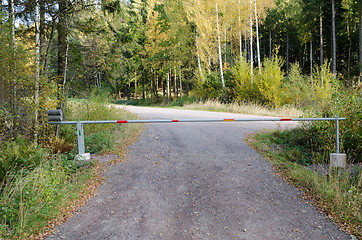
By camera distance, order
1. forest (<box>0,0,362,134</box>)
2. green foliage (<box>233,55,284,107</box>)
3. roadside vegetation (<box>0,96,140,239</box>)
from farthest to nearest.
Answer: green foliage (<box>233,55,284,107</box>), forest (<box>0,0,362,134</box>), roadside vegetation (<box>0,96,140,239</box>)

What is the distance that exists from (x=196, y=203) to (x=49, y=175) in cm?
316

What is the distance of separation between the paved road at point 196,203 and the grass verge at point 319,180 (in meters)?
0.26

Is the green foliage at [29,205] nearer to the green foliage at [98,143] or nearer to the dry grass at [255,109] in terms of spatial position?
the green foliage at [98,143]

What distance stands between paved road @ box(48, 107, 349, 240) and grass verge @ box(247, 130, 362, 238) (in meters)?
0.26

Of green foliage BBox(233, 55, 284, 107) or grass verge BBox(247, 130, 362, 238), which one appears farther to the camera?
green foliage BBox(233, 55, 284, 107)

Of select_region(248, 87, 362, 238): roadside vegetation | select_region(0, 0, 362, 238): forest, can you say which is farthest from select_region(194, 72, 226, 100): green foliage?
select_region(248, 87, 362, 238): roadside vegetation

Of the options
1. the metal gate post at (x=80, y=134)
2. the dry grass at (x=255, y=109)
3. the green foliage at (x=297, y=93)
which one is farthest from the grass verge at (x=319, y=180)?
the green foliage at (x=297, y=93)

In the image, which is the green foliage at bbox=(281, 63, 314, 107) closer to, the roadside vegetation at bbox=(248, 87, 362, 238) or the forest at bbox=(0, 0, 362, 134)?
the forest at bbox=(0, 0, 362, 134)

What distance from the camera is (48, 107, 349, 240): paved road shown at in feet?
13.9

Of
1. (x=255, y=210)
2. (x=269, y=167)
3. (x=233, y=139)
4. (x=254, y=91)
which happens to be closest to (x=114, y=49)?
(x=233, y=139)

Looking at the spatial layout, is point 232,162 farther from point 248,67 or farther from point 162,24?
point 162,24

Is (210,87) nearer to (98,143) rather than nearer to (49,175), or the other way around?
(98,143)

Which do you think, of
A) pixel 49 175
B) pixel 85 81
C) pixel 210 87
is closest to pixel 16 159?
pixel 49 175

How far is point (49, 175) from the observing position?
555 cm
